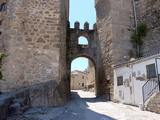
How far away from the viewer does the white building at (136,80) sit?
31.1ft

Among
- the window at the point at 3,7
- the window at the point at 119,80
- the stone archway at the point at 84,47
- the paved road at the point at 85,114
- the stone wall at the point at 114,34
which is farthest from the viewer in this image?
the stone archway at the point at 84,47

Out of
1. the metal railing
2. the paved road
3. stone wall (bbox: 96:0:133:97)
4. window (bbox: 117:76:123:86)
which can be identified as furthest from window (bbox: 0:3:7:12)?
the metal railing

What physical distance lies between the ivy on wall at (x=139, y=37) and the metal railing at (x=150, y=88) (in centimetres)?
548

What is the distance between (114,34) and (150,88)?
601cm

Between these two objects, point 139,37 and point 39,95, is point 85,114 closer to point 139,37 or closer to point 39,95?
point 39,95

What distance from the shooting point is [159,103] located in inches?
312

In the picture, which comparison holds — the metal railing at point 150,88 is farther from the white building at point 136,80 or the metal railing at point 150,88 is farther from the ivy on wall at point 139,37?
the ivy on wall at point 139,37

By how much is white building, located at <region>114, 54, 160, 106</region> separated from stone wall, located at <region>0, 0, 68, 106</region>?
3342mm

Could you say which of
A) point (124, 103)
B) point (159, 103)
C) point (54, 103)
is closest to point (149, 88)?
point (159, 103)

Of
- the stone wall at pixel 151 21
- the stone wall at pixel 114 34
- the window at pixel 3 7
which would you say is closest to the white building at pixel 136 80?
the stone wall at pixel 114 34

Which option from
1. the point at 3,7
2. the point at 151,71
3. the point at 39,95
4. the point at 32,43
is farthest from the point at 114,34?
the point at 39,95

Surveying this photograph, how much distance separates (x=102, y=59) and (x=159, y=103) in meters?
8.93

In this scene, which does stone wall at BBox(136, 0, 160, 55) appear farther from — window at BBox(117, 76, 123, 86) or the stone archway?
the stone archway

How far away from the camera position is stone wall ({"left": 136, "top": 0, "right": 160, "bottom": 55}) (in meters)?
14.6
